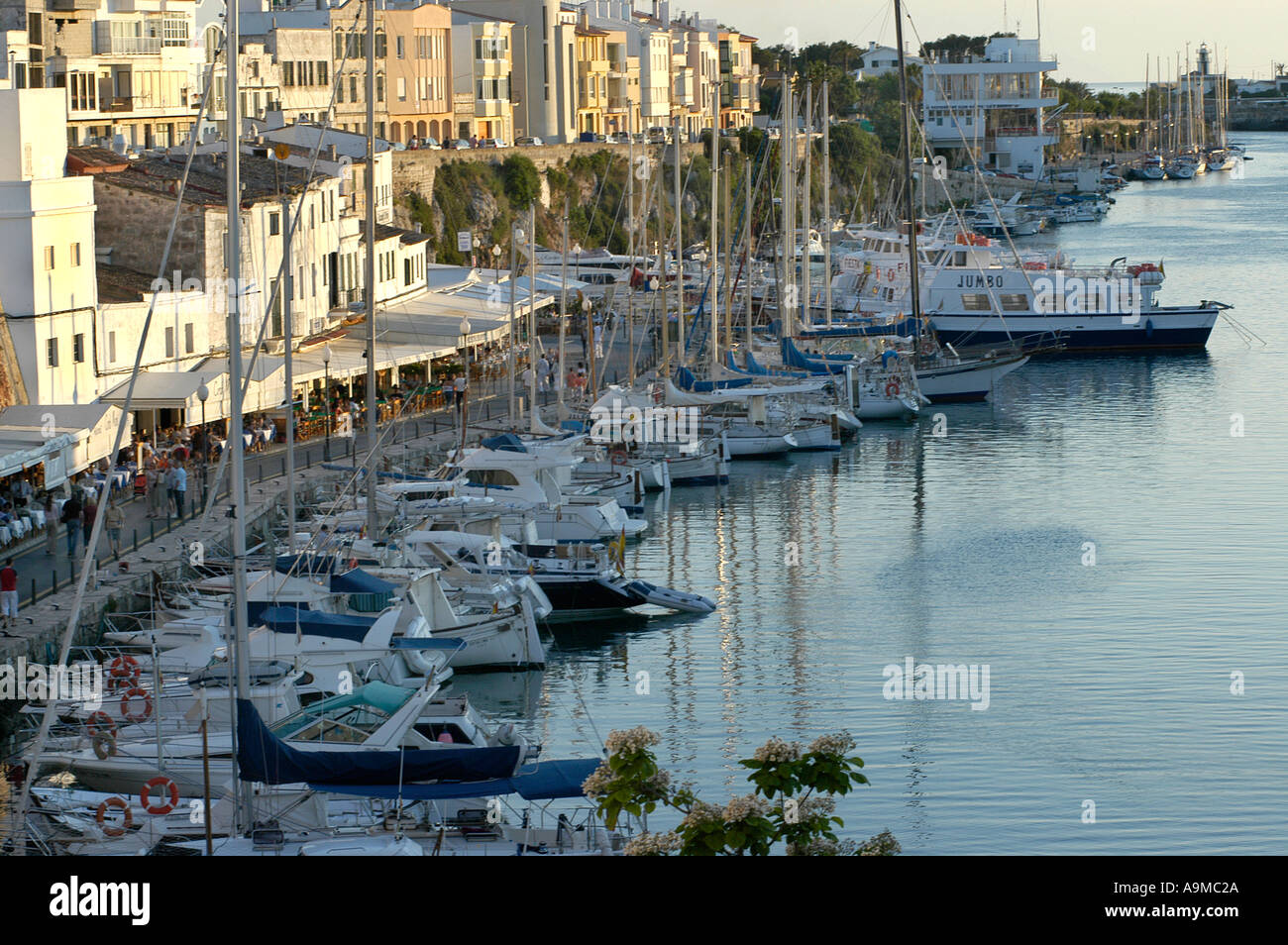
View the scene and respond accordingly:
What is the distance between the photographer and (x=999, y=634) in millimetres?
30859

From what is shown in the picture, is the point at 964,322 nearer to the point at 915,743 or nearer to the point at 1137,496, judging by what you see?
the point at 1137,496

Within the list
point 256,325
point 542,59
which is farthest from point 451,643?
point 542,59

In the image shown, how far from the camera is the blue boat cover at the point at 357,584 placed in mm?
27125

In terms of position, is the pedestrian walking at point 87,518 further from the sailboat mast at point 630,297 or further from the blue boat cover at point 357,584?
the sailboat mast at point 630,297

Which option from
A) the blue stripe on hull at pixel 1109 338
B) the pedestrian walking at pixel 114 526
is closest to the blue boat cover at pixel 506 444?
the pedestrian walking at pixel 114 526

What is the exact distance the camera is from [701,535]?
1582 inches

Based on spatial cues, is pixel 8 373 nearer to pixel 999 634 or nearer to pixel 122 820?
pixel 122 820

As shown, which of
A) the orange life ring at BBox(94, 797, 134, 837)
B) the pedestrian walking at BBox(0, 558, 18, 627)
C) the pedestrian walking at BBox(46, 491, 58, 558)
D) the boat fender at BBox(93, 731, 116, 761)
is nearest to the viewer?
the orange life ring at BBox(94, 797, 134, 837)

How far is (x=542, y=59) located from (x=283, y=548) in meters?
82.0

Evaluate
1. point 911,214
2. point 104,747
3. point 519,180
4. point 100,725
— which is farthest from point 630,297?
point 519,180

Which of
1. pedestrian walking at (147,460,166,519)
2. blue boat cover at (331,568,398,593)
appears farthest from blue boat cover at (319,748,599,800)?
pedestrian walking at (147,460,166,519)

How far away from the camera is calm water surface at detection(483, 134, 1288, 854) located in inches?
884

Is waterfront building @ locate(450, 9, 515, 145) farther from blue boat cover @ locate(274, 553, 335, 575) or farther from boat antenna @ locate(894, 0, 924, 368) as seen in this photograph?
blue boat cover @ locate(274, 553, 335, 575)

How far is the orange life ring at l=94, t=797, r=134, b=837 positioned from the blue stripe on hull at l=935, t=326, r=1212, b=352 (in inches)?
2125
